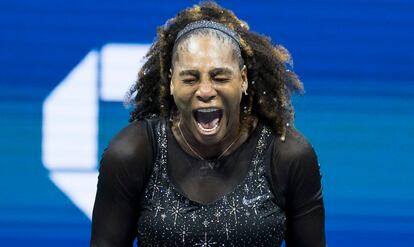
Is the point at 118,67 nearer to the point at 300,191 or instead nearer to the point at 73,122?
the point at 73,122

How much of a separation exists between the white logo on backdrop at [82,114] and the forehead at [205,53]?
85 cm

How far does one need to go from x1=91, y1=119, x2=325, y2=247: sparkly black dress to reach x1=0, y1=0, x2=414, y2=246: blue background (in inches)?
31.4

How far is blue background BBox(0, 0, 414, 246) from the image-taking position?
281 centimetres

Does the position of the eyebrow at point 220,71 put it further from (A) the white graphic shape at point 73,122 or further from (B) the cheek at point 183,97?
(A) the white graphic shape at point 73,122

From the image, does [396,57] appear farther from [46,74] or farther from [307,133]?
[46,74]

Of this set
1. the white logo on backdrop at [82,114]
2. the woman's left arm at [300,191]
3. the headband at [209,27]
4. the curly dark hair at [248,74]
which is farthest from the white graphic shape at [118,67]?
the woman's left arm at [300,191]

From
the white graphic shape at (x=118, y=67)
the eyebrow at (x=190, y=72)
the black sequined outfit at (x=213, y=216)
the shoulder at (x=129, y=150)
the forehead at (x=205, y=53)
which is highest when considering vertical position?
the white graphic shape at (x=118, y=67)

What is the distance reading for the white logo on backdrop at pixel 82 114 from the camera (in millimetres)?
2809

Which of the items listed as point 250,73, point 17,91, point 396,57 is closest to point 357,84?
point 396,57

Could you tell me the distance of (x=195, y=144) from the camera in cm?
205

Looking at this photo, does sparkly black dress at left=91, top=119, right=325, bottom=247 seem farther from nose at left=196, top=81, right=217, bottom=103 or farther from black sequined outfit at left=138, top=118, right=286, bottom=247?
nose at left=196, top=81, right=217, bottom=103

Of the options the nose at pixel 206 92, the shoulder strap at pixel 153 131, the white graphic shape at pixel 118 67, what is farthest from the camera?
the white graphic shape at pixel 118 67

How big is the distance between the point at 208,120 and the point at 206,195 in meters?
0.17

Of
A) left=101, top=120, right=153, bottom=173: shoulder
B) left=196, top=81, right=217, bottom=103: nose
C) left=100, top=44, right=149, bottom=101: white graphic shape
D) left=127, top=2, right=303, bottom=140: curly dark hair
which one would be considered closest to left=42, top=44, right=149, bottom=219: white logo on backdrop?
left=100, top=44, right=149, bottom=101: white graphic shape
